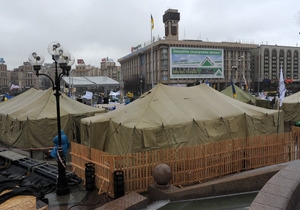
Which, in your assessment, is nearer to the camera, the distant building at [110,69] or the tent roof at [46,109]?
the tent roof at [46,109]

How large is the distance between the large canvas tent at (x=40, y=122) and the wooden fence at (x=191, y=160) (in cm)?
598

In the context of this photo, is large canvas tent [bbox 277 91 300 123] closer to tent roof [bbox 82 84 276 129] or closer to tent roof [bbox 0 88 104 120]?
tent roof [bbox 82 84 276 129]

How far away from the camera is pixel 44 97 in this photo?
17.1m

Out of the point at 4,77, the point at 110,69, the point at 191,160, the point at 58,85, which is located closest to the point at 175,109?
the point at 191,160

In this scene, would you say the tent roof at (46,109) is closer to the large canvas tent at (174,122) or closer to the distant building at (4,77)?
the large canvas tent at (174,122)

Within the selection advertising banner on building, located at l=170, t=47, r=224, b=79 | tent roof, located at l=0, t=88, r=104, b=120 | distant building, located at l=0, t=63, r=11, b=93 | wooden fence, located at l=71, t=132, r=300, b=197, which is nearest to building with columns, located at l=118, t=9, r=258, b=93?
advertising banner on building, located at l=170, t=47, r=224, b=79

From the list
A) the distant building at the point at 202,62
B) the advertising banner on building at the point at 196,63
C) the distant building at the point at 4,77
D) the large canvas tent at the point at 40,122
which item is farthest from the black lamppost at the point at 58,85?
the distant building at the point at 4,77

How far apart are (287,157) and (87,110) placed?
11464 millimetres

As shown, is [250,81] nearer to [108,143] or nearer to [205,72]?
[205,72]

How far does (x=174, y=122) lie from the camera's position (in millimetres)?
10484

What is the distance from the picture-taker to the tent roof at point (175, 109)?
417 inches

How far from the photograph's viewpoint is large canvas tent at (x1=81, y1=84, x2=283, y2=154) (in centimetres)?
1012

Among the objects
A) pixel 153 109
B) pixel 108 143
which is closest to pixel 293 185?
pixel 153 109

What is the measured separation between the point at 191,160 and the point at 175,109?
117 inches
